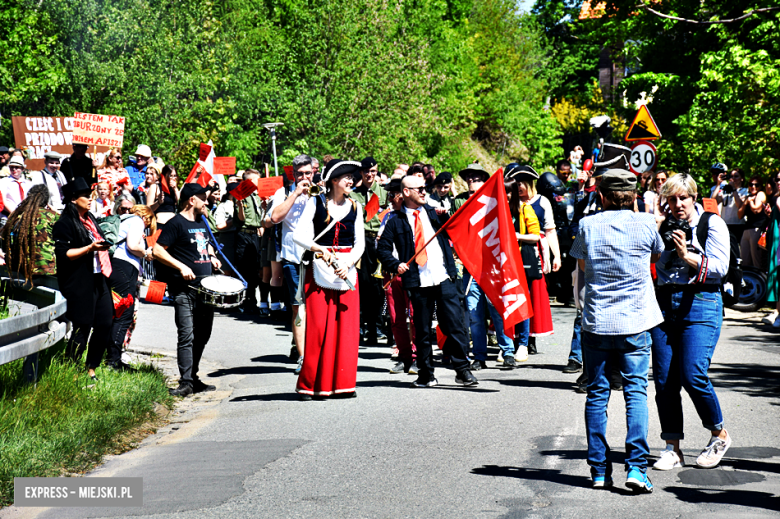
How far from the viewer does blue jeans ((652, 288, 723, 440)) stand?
20.7ft

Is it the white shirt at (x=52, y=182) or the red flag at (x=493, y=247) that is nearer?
the red flag at (x=493, y=247)

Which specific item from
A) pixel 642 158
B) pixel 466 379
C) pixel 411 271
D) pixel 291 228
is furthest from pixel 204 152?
pixel 466 379

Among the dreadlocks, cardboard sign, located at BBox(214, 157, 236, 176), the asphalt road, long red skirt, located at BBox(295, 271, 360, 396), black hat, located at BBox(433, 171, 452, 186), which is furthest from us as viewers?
cardboard sign, located at BBox(214, 157, 236, 176)

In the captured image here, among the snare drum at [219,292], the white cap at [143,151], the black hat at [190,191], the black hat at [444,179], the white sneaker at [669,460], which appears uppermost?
the white cap at [143,151]

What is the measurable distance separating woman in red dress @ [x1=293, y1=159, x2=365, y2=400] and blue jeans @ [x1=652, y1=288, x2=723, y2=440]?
3372 millimetres

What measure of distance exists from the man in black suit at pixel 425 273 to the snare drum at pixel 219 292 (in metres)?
1.51

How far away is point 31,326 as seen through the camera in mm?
7273

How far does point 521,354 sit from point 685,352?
5.17m

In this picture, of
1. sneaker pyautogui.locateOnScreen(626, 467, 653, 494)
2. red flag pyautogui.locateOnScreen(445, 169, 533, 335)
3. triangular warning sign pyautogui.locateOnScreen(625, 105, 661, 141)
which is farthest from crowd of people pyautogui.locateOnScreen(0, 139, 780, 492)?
triangular warning sign pyautogui.locateOnScreen(625, 105, 661, 141)

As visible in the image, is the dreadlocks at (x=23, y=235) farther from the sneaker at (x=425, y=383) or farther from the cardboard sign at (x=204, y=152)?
the cardboard sign at (x=204, y=152)

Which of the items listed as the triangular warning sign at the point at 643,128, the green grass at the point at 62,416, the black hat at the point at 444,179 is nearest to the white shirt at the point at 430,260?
the green grass at the point at 62,416

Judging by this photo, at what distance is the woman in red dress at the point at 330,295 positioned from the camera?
8.98 metres

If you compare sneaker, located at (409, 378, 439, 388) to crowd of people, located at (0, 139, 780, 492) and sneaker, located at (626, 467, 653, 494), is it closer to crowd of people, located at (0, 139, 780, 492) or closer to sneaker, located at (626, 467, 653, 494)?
crowd of people, located at (0, 139, 780, 492)

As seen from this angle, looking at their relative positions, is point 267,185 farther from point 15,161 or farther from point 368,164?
point 15,161
